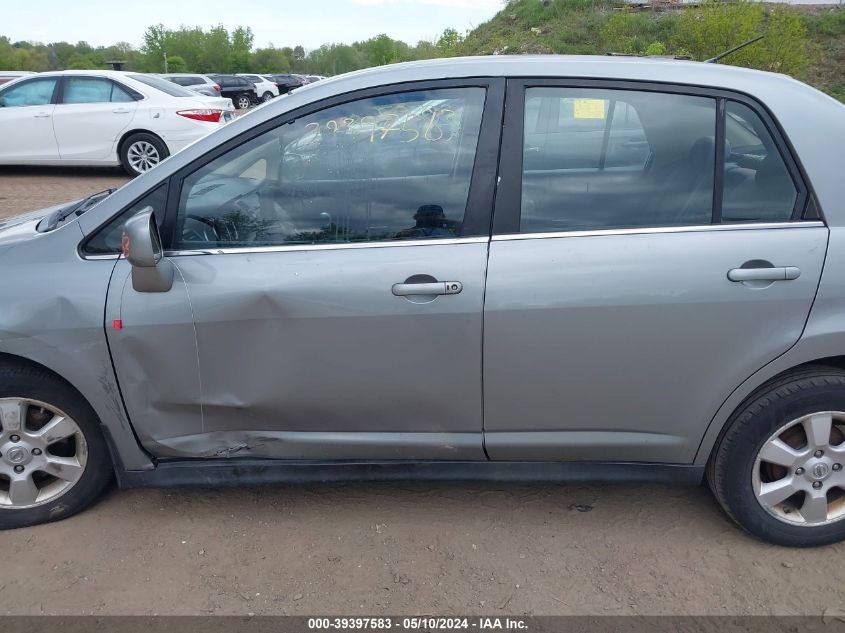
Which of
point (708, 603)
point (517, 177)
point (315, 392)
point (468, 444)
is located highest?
point (517, 177)

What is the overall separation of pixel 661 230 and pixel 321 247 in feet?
4.03

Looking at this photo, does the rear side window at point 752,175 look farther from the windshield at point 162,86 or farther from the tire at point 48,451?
the windshield at point 162,86

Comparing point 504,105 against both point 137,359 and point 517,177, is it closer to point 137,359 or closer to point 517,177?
point 517,177

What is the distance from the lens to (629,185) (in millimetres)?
2562

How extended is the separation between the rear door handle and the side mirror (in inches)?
78.8

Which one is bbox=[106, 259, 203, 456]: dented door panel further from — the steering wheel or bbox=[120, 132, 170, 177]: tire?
bbox=[120, 132, 170, 177]: tire

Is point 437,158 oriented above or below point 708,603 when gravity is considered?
above

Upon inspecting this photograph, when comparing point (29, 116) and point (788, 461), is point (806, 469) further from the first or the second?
point (29, 116)

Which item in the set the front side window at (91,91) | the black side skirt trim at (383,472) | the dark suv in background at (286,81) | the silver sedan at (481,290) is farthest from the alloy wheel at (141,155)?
the dark suv in background at (286,81)

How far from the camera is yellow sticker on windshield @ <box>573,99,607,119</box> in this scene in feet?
8.50

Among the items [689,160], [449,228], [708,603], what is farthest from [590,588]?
[689,160]

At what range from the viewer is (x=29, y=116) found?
9.89m

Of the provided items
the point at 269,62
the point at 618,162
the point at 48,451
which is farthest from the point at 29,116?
the point at 269,62

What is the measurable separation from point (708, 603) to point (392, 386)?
4.43 ft
